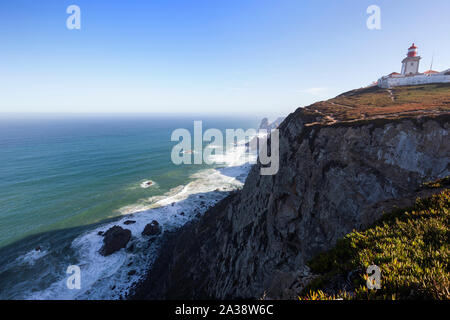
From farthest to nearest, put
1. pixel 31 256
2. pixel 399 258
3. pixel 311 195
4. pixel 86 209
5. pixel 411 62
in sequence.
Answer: pixel 86 209, pixel 411 62, pixel 31 256, pixel 311 195, pixel 399 258

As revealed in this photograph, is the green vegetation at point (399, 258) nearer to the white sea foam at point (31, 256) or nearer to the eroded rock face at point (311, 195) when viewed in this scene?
the eroded rock face at point (311, 195)

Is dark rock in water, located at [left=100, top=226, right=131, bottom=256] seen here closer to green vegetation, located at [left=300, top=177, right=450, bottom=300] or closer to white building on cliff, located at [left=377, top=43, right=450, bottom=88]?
green vegetation, located at [left=300, top=177, right=450, bottom=300]

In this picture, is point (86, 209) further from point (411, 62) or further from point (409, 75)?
point (411, 62)

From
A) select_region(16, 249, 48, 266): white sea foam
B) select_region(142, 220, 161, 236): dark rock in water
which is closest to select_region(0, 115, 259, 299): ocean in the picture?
select_region(16, 249, 48, 266): white sea foam

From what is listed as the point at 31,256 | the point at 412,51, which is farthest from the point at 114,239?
the point at 412,51
